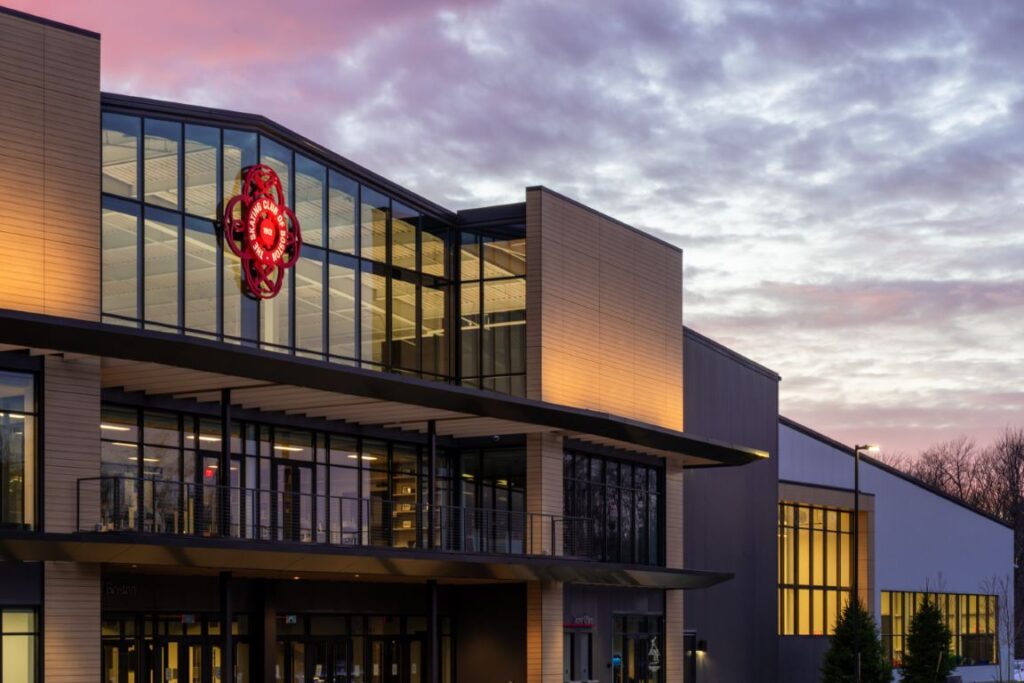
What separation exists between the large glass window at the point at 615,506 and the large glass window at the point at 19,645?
17.9m

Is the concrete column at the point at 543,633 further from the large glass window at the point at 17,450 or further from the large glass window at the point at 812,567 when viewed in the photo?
the large glass window at the point at 812,567

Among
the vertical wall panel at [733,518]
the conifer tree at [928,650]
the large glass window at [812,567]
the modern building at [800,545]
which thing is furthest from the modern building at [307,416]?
the conifer tree at [928,650]

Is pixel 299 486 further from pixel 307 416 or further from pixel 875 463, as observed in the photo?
pixel 875 463

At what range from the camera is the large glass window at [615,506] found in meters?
46.0

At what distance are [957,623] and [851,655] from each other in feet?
64.6

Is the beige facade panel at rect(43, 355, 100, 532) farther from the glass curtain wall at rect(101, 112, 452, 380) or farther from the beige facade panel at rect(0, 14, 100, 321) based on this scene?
the glass curtain wall at rect(101, 112, 452, 380)

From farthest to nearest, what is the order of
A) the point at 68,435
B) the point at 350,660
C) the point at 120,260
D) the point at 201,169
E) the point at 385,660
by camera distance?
the point at 385,660 → the point at 350,660 → the point at 201,169 → the point at 120,260 → the point at 68,435

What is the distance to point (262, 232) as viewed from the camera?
125 ft

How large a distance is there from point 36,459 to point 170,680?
785 centimetres

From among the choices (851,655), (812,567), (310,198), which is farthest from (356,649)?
(812,567)

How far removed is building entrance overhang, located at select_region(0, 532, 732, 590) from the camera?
29.9m

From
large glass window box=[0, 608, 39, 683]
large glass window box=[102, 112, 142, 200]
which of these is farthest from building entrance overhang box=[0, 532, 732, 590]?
large glass window box=[102, 112, 142, 200]

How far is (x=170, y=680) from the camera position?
36094mm

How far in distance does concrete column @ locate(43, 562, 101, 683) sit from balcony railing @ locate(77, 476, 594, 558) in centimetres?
95
